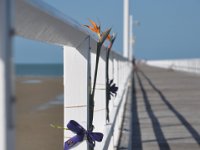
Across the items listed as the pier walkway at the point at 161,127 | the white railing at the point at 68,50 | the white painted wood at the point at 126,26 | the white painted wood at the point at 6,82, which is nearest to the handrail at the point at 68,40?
the white railing at the point at 68,50

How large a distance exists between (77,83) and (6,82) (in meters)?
1.35

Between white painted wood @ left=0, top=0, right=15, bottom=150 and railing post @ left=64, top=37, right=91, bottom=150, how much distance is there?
4.23 feet

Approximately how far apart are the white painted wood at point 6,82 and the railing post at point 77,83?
1.29 metres

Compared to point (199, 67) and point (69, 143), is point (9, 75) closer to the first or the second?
point (69, 143)

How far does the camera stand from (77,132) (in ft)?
7.98

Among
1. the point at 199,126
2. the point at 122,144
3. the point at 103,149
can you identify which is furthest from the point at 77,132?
the point at 199,126

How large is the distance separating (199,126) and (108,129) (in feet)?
14.0

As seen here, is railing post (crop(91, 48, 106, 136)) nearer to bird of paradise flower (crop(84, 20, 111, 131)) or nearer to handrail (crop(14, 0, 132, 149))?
handrail (crop(14, 0, 132, 149))

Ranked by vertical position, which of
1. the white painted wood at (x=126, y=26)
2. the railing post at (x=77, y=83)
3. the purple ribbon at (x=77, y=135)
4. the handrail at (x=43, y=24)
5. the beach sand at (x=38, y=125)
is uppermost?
the white painted wood at (x=126, y=26)

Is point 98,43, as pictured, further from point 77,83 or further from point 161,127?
point 161,127

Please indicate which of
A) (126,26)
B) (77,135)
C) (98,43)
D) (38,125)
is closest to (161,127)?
(98,43)

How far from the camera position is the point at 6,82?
3.60 ft

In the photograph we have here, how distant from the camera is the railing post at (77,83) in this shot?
2419mm

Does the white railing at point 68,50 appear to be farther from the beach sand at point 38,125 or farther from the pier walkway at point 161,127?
the pier walkway at point 161,127
